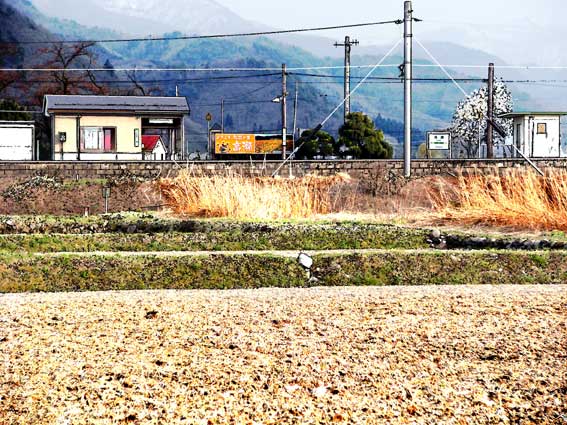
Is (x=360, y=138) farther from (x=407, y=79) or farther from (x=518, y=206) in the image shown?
(x=518, y=206)

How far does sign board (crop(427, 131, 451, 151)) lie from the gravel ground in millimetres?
32264

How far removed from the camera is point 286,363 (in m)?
5.68

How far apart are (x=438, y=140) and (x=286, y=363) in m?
35.1

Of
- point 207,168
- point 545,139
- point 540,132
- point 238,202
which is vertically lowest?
point 238,202

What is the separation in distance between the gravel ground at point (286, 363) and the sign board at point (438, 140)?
32.3 metres

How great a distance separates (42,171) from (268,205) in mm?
13359

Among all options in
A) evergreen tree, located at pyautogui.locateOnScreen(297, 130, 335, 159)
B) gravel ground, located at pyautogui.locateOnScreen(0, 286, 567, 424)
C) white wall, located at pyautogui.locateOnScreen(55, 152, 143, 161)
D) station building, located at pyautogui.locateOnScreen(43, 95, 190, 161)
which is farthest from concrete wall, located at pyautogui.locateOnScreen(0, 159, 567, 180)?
gravel ground, located at pyautogui.locateOnScreen(0, 286, 567, 424)

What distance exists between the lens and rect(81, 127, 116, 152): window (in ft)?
146

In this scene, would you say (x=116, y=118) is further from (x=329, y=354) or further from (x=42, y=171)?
(x=329, y=354)

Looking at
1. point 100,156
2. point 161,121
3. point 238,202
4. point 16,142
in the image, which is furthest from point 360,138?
point 238,202

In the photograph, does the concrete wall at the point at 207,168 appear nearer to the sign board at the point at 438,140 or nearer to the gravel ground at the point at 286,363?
the sign board at the point at 438,140

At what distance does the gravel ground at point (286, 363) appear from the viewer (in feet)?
16.4

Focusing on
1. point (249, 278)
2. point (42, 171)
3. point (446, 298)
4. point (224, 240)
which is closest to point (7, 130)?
point (42, 171)

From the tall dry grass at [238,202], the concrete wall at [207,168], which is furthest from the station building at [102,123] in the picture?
the tall dry grass at [238,202]
